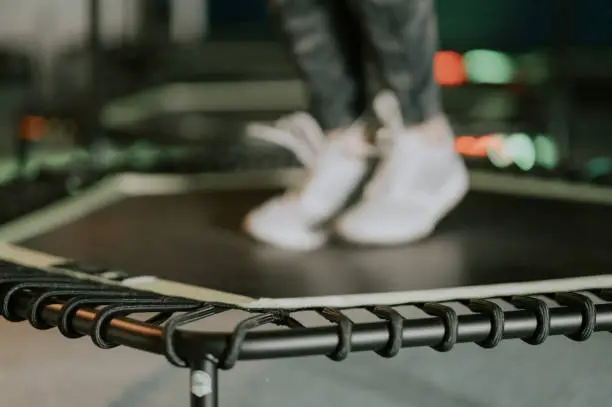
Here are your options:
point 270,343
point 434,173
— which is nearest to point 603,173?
point 434,173

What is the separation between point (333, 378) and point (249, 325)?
1.17 ft

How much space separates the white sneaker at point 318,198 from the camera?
1130mm

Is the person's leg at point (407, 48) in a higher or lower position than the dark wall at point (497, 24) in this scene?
lower

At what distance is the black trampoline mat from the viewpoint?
3.17 feet

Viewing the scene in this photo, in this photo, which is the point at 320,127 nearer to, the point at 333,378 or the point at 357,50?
the point at 357,50

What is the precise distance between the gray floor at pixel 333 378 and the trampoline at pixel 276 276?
0.08 metres

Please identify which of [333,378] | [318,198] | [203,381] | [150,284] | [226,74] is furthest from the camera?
[226,74]

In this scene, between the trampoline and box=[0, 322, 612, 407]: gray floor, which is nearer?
the trampoline

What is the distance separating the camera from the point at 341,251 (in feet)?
3.61

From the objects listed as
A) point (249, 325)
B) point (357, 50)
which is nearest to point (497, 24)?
point (357, 50)

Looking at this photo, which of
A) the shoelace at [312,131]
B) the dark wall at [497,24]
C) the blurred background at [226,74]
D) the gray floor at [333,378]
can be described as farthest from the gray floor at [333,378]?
the dark wall at [497,24]

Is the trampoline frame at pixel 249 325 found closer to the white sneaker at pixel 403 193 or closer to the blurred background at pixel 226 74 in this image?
the white sneaker at pixel 403 193

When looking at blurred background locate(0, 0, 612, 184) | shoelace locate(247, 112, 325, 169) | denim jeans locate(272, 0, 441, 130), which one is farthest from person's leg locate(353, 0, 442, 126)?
blurred background locate(0, 0, 612, 184)

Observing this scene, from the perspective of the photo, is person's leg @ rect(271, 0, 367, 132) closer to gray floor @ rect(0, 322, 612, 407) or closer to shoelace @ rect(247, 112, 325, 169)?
shoelace @ rect(247, 112, 325, 169)
